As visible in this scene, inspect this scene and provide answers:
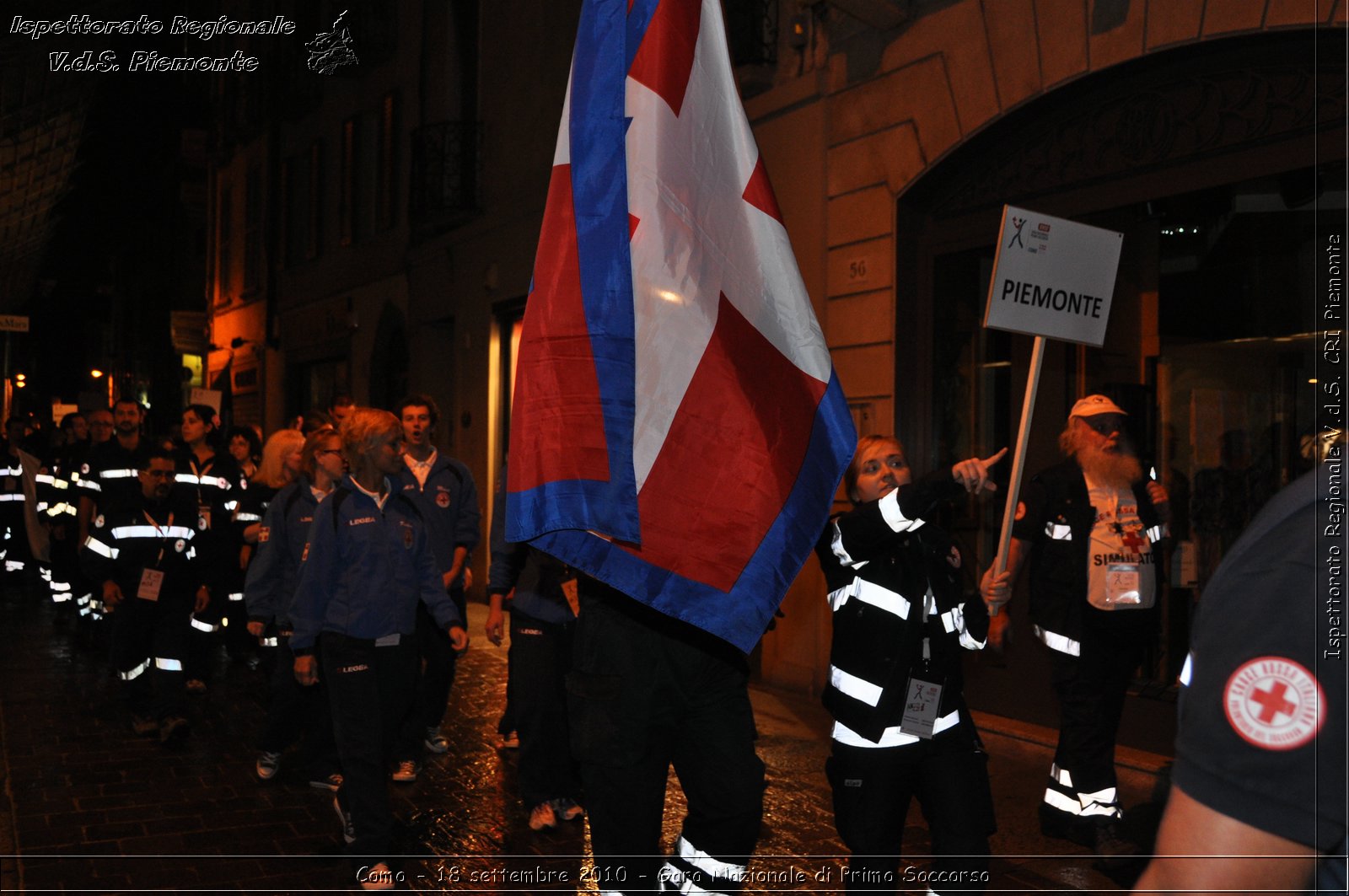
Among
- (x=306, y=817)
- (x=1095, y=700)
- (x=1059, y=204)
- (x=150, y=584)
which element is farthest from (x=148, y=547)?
(x=1059, y=204)

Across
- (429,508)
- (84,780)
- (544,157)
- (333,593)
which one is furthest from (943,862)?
(544,157)

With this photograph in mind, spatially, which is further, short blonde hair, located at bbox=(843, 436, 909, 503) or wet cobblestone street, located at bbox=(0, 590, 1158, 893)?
wet cobblestone street, located at bbox=(0, 590, 1158, 893)

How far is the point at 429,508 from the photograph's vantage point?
786 centimetres

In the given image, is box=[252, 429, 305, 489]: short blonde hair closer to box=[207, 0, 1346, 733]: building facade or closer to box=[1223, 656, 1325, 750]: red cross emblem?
box=[207, 0, 1346, 733]: building facade

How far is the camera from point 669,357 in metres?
3.83

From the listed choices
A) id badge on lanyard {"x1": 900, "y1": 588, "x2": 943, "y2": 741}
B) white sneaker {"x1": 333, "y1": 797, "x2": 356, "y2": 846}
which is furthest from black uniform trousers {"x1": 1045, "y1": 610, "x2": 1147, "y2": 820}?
white sneaker {"x1": 333, "y1": 797, "x2": 356, "y2": 846}

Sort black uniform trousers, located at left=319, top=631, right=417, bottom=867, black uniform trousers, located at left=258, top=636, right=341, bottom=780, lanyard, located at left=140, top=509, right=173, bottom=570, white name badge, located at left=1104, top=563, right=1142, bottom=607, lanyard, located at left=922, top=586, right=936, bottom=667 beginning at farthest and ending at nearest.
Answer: lanyard, located at left=140, top=509, right=173, bottom=570
black uniform trousers, located at left=258, top=636, right=341, bottom=780
white name badge, located at left=1104, top=563, right=1142, bottom=607
black uniform trousers, located at left=319, top=631, right=417, bottom=867
lanyard, located at left=922, top=586, right=936, bottom=667

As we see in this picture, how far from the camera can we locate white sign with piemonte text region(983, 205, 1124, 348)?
16.9 feet

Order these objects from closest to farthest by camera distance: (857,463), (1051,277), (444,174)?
(857,463) < (1051,277) < (444,174)

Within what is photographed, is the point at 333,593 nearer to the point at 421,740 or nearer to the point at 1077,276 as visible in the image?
the point at 421,740

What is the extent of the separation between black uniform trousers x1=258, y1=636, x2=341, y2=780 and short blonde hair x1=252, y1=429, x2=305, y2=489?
6.93 feet

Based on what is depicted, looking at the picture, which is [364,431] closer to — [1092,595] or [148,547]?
[148,547]

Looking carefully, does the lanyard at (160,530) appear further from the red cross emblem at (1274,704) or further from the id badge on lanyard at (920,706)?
the red cross emblem at (1274,704)

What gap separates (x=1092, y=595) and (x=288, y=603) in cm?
446
